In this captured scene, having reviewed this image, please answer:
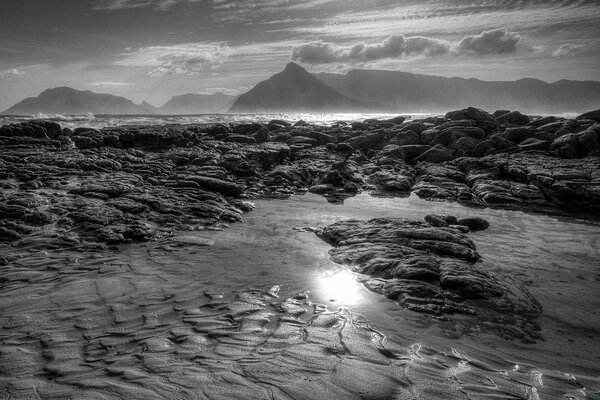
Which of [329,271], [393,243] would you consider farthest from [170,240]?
[393,243]

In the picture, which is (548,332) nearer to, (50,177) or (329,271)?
(329,271)

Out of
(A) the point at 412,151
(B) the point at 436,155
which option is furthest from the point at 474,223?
(A) the point at 412,151

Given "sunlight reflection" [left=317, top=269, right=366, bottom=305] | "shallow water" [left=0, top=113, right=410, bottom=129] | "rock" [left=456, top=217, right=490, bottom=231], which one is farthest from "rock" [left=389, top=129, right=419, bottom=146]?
"shallow water" [left=0, top=113, right=410, bottom=129]

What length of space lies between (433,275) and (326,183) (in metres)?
11.5

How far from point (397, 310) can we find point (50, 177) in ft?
50.9

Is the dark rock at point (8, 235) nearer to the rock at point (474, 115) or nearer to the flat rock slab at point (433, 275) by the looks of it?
the flat rock slab at point (433, 275)

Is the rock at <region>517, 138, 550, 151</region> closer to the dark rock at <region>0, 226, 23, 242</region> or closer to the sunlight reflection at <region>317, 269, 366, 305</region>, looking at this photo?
the sunlight reflection at <region>317, 269, 366, 305</region>

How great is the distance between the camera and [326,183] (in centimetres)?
1875

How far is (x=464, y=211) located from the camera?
1471 cm

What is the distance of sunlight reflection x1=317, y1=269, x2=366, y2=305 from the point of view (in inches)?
270

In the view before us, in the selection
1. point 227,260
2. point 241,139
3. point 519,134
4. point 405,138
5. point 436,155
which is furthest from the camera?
point 405,138

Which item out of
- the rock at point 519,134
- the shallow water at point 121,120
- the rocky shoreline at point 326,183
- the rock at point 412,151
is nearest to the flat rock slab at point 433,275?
the rocky shoreline at point 326,183

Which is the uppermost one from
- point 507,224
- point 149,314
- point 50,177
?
point 50,177

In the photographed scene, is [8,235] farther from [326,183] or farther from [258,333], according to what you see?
[326,183]
